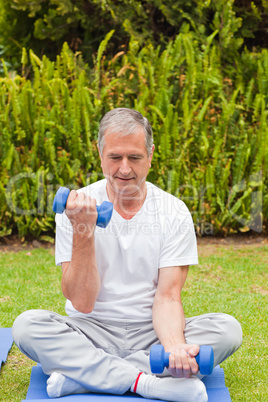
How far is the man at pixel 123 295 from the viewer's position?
110 inches

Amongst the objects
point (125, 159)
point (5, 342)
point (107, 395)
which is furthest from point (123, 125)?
point (5, 342)

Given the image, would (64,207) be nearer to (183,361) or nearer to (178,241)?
(178,241)

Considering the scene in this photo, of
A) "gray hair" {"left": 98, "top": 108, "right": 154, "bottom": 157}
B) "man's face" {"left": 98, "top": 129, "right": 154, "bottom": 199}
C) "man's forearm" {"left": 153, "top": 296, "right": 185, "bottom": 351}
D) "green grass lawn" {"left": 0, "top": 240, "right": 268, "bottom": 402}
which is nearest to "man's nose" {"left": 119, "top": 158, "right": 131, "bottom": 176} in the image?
"man's face" {"left": 98, "top": 129, "right": 154, "bottom": 199}

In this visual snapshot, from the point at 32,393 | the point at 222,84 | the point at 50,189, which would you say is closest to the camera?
the point at 32,393

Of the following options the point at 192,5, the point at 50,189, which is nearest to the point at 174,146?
the point at 50,189

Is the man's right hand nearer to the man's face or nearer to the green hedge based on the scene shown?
the man's face

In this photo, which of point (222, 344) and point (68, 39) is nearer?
point (222, 344)

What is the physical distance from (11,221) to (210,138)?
2.57 meters

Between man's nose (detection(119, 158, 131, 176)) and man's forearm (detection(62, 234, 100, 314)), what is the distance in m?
0.43

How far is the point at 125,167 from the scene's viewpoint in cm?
294

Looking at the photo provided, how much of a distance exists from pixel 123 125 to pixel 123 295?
95 centimetres

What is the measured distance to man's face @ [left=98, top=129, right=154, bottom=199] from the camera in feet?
9.68

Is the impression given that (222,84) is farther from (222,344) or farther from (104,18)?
(222,344)

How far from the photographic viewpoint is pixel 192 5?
7535 mm
